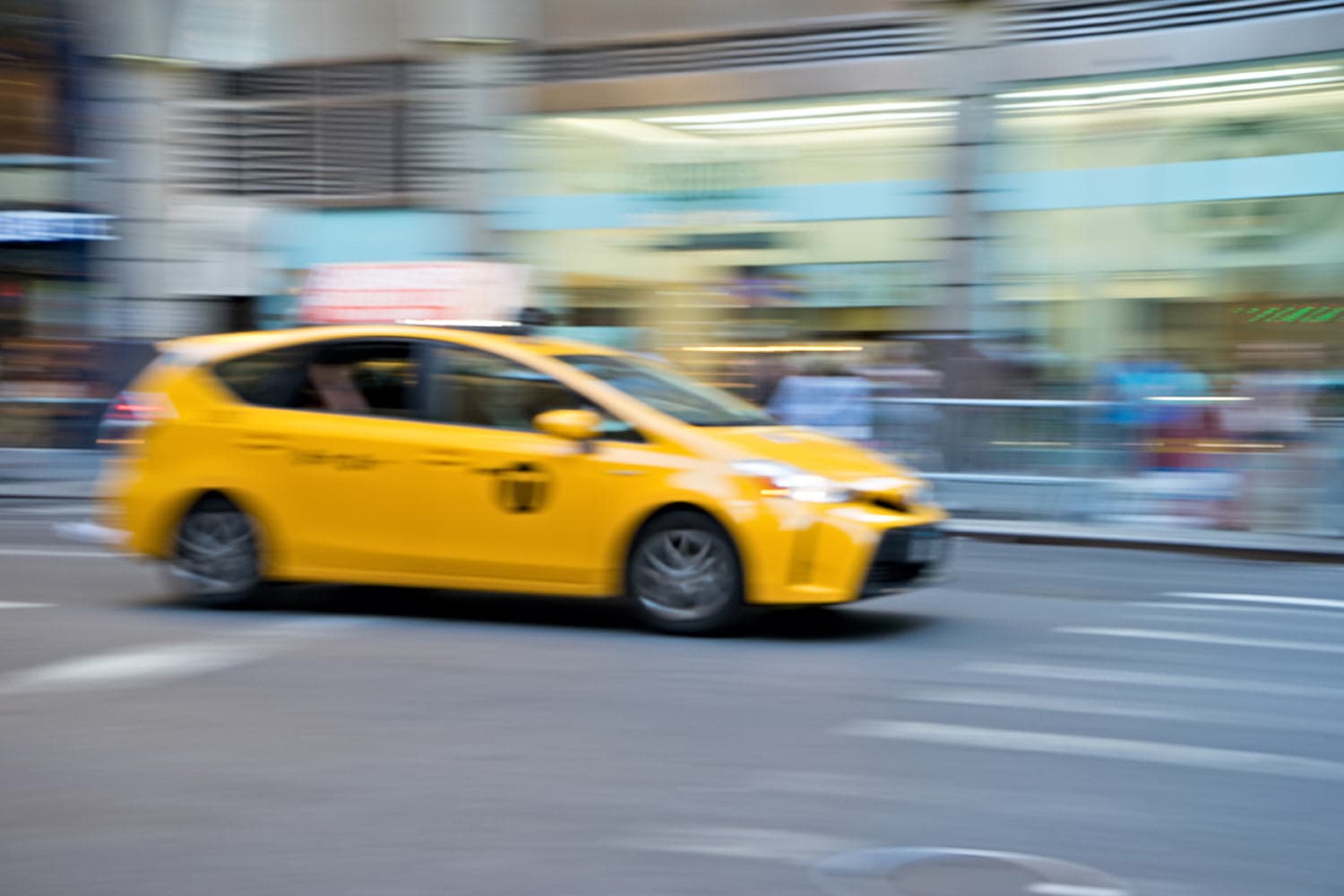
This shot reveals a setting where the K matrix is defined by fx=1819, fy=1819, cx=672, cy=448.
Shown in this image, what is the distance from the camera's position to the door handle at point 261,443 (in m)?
8.95

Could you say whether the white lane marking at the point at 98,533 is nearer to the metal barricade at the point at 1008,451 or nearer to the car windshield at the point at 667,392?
the car windshield at the point at 667,392

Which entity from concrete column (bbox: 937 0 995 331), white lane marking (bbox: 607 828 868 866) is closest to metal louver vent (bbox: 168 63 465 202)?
concrete column (bbox: 937 0 995 331)

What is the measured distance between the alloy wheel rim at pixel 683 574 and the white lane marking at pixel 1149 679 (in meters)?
1.21

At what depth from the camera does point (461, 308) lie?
17.8m

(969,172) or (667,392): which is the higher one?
(969,172)

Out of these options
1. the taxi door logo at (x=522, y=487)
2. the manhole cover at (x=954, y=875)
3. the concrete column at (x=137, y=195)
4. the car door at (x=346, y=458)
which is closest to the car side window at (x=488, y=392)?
the car door at (x=346, y=458)

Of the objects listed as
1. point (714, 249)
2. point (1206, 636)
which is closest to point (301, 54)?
point (714, 249)

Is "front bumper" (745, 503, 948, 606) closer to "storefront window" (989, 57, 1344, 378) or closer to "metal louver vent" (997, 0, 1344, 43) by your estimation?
"storefront window" (989, 57, 1344, 378)

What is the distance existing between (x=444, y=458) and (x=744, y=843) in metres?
4.21

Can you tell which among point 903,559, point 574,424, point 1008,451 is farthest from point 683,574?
point 1008,451

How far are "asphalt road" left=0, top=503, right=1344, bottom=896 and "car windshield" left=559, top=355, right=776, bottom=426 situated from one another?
1.01 meters

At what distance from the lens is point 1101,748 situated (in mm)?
5824

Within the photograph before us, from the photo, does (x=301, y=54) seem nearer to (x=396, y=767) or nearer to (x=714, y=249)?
(x=714, y=249)

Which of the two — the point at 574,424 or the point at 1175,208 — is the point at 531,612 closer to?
the point at 574,424
